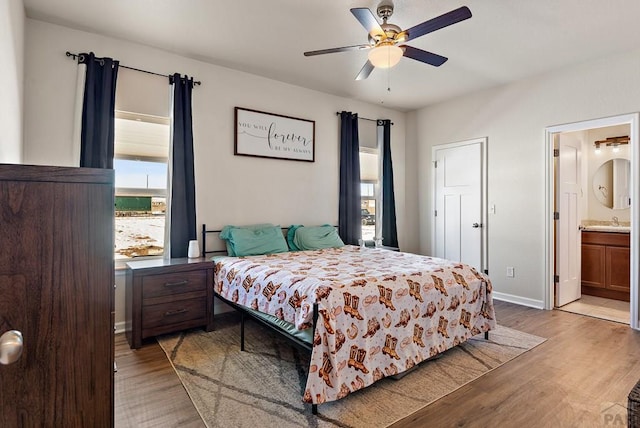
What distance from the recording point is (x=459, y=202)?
5.03m

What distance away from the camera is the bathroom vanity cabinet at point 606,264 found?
4.36 metres

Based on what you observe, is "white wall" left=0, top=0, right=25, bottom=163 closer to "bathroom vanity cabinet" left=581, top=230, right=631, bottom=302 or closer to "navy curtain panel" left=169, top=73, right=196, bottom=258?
"navy curtain panel" left=169, top=73, right=196, bottom=258

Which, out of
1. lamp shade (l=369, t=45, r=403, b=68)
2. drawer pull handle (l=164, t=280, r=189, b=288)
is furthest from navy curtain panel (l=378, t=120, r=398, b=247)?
drawer pull handle (l=164, t=280, r=189, b=288)

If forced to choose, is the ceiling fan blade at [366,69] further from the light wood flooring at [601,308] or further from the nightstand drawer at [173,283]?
the light wood flooring at [601,308]

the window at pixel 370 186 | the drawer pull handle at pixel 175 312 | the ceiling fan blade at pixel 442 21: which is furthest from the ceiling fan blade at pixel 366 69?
the drawer pull handle at pixel 175 312

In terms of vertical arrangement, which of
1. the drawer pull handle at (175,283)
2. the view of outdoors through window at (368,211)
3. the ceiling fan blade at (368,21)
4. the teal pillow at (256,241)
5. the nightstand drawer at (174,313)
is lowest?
the nightstand drawer at (174,313)

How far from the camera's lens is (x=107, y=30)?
3.11 m

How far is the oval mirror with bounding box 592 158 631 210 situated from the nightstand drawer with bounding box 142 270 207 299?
5.67m

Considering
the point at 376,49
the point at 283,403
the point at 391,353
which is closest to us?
the point at 283,403

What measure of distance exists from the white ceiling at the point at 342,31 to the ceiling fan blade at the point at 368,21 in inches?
13.2

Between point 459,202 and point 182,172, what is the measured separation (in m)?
3.79

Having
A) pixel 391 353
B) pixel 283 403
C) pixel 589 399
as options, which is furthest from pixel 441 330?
pixel 283 403

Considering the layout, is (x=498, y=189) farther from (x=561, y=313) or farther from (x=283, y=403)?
(x=283, y=403)

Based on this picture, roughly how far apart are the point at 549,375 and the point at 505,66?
10.4 feet
